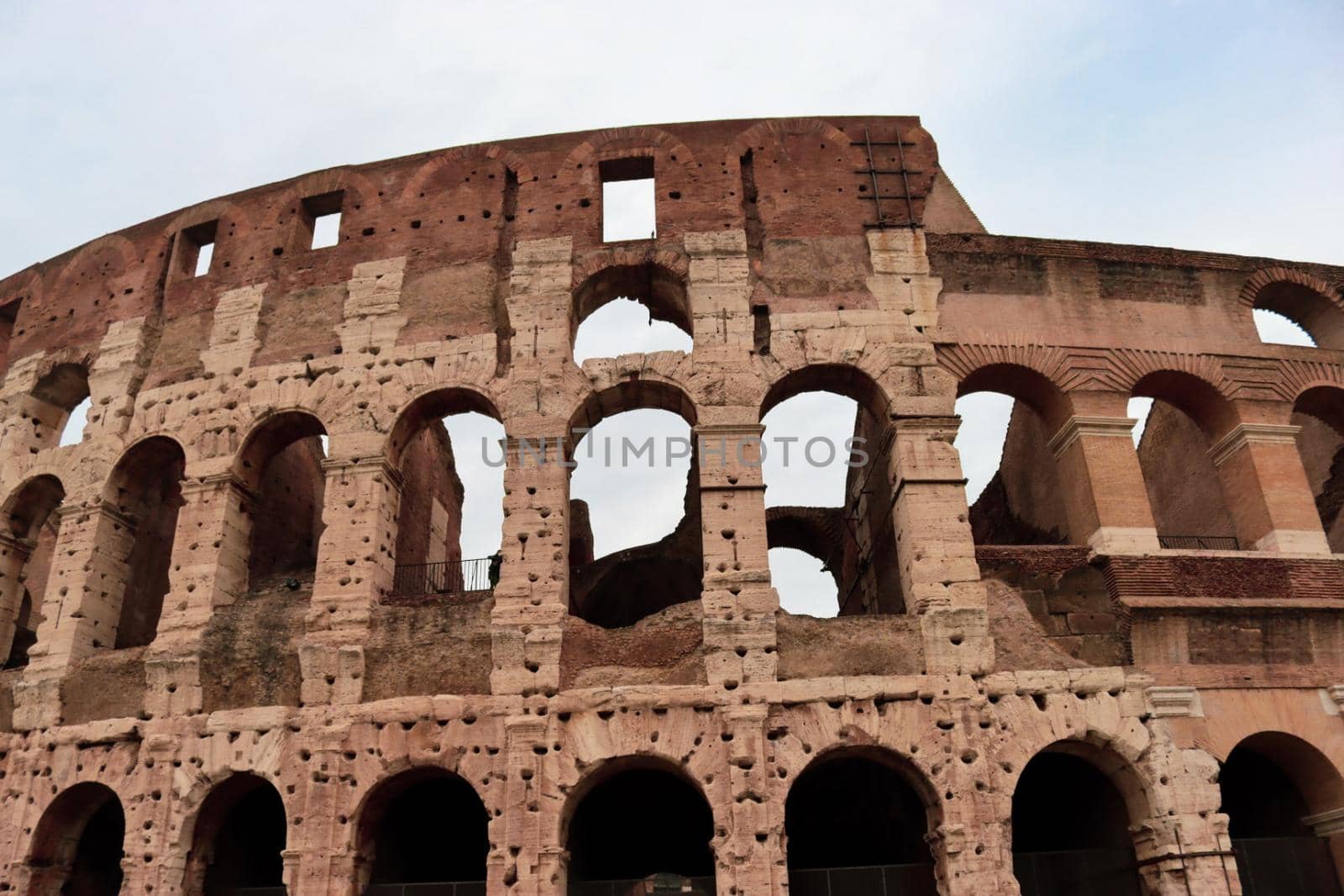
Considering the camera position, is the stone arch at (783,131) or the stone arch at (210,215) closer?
the stone arch at (783,131)

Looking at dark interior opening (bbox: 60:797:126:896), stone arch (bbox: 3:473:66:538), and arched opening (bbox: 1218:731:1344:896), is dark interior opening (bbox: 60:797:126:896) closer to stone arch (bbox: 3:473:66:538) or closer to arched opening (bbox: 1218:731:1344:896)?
stone arch (bbox: 3:473:66:538)

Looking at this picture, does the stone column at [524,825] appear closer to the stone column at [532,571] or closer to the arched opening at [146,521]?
the stone column at [532,571]

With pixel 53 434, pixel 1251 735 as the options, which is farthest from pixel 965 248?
pixel 53 434

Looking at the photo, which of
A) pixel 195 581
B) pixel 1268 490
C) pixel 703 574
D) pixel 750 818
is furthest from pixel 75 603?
pixel 1268 490

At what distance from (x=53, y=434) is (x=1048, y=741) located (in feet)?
42.2

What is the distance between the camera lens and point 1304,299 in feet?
41.5

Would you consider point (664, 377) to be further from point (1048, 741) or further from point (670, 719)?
point (1048, 741)

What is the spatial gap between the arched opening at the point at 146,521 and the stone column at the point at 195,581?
867 mm

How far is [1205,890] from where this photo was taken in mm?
9008

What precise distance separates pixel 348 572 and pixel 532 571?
6.42 ft

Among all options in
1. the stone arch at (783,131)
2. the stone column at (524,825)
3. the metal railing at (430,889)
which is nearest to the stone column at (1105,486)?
the stone arch at (783,131)

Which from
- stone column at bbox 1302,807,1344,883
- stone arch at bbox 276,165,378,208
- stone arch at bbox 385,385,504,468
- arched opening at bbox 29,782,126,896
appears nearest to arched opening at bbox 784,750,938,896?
stone column at bbox 1302,807,1344,883

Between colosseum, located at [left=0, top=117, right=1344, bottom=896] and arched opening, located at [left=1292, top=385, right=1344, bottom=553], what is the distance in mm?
99

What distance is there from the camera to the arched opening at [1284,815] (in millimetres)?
9461
